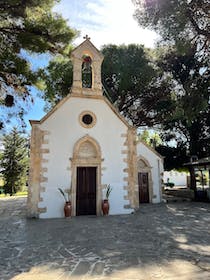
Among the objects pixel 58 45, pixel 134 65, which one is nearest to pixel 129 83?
pixel 134 65

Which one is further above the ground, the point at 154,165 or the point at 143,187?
the point at 154,165

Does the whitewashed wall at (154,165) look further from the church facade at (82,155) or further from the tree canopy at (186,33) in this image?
the church facade at (82,155)

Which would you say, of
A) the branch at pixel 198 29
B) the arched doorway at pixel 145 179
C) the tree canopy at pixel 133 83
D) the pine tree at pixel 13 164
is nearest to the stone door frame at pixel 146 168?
the arched doorway at pixel 145 179

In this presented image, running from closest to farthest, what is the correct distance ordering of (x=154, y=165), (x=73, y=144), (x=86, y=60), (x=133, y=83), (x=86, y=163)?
(x=73, y=144) → (x=86, y=163) → (x=86, y=60) → (x=154, y=165) → (x=133, y=83)

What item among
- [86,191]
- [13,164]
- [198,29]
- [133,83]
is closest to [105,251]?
[86,191]

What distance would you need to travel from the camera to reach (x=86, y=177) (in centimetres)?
1116

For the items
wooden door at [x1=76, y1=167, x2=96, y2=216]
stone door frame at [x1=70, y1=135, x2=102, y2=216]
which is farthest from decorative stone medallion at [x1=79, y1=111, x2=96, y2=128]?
wooden door at [x1=76, y1=167, x2=96, y2=216]

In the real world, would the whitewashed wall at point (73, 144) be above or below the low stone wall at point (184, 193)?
above

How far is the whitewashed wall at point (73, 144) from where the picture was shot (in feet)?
34.1

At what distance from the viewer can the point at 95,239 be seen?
636 cm

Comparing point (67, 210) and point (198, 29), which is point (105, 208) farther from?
point (198, 29)

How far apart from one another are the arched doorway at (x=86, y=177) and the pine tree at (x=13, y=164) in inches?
725

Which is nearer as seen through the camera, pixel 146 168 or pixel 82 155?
pixel 82 155

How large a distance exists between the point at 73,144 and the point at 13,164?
19.4 meters
